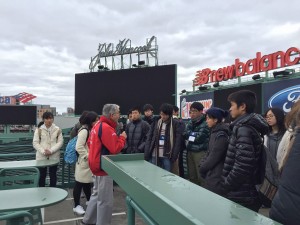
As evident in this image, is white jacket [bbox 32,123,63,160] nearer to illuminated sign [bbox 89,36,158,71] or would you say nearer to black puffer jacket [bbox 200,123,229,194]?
black puffer jacket [bbox 200,123,229,194]

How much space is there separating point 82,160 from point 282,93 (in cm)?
1161

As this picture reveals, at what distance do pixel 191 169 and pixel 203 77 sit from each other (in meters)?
20.7

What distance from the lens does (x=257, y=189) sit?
8.91 feet

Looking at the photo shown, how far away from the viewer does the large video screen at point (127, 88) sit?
1304 centimetres

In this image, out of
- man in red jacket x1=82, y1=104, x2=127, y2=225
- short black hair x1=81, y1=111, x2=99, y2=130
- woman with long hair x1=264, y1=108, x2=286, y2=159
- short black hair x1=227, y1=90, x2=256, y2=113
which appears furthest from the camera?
short black hair x1=81, y1=111, x2=99, y2=130

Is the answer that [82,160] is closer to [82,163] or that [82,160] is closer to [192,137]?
Result: [82,163]

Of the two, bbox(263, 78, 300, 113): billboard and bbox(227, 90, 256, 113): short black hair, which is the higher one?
bbox(263, 78, 300, 113): billboard

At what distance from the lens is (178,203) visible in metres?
→ 1.21

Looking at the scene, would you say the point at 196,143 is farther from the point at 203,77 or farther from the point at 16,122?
the point at 203,77

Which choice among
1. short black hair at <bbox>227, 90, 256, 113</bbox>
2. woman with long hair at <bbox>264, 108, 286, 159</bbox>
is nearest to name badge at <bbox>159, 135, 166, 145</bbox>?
woman with long hair at <bbox>264, 108, 286, 159</bbox>

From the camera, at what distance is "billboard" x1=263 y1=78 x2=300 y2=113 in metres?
13.2

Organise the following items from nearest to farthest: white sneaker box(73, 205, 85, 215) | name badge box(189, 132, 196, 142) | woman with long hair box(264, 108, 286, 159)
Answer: woman with long hair box(264, 108, 286, 159) < name badge box(189, 132, 196, 142) < white sneaker box(73, 205, 85, 215)

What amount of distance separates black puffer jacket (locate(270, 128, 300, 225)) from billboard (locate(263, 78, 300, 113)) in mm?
12316

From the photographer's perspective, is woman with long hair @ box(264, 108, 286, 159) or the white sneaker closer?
woman with long hair @ box(264, 108, 286, 159)
